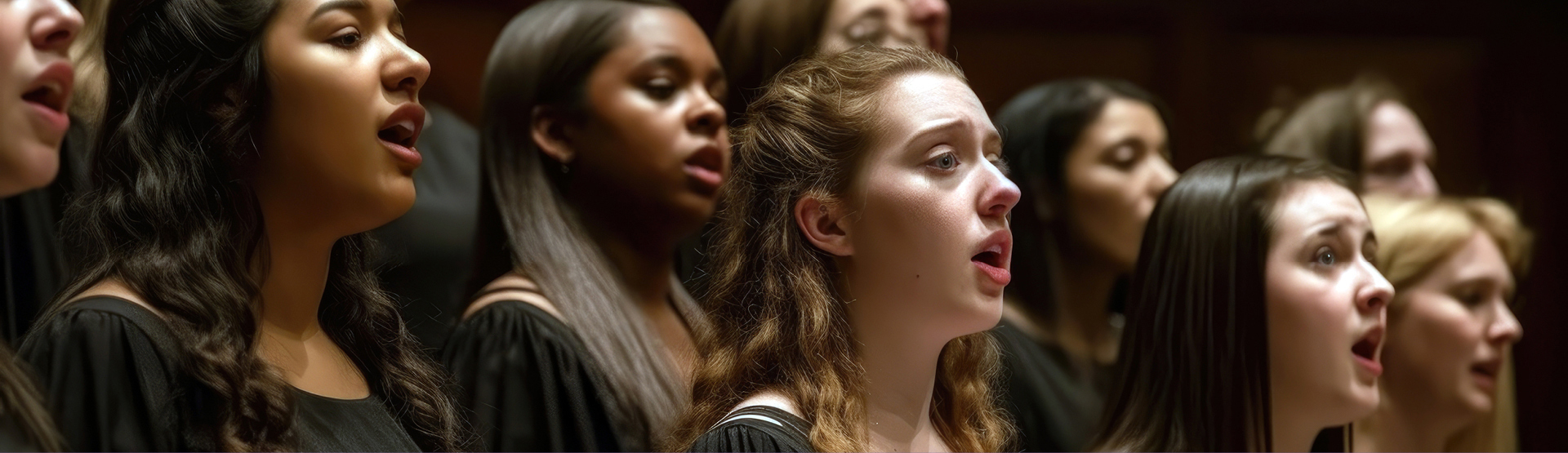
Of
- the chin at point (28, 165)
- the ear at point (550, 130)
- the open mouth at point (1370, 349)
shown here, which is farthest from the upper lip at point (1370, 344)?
the chin at point (28, 165)

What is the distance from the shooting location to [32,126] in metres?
1.39

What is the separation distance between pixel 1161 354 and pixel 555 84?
990 millimetres

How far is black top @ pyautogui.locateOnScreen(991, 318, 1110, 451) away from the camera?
8.67 ft

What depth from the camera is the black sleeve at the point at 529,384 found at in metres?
1.96

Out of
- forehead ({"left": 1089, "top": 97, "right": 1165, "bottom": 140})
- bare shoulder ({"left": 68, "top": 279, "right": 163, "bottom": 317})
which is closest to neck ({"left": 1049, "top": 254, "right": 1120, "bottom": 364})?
forehead ({"left": 1089, "top": 97, "right": 1165, "bottom": 140})

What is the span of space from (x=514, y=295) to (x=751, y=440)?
0.54 meters

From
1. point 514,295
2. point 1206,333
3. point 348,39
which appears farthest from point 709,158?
point 1206,333

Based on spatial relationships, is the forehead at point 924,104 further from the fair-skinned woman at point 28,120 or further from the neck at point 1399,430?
the neck at point 1399,430

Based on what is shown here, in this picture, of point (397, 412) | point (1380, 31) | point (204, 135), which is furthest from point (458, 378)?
point (1380, 31)

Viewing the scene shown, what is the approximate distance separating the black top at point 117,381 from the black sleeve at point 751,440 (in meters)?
0.53

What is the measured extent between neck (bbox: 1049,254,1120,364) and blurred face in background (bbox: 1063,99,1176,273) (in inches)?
1.8

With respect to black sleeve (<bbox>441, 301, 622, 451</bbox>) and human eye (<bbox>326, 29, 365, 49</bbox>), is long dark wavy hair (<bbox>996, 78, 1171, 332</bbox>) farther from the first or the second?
human eye (<bbox>326, 29, 365, 49</bbox>)

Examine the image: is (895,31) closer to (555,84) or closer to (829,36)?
(829,36)

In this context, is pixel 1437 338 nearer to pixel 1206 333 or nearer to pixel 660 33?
pixel 1206 333
